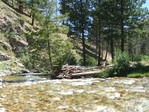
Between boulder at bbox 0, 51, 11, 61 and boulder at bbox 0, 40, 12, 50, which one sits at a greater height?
boulder at bbox 0, 40, 12, 50

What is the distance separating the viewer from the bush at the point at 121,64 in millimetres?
13875

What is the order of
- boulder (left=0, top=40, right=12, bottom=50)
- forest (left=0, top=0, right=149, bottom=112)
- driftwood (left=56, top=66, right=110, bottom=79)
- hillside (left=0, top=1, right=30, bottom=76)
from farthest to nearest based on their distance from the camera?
boulder (left=0, top=40, right=12, bottom=50)
hillside (left=0, top=1, right=30, bottom=76)
driftwood (left=56, top=66, right=110, bottom=79)
forest (left=0, top=0, right=149, bottom=112)

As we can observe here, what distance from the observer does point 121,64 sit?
14023mm

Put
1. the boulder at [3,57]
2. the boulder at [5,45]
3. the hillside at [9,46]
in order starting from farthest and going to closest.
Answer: the boulder at [5,45], the boulder at [3,57], the hillside at [9,46]

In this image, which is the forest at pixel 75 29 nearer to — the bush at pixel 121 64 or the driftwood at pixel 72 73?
the bush at pixel 121 64

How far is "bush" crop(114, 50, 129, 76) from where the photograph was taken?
45.5 feet

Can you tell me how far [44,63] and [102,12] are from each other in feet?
48.9

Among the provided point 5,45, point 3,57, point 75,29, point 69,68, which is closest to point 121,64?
point 69,68

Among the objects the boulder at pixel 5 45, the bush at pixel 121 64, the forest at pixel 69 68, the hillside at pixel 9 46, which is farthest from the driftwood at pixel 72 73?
the boulder at pixel 5 45

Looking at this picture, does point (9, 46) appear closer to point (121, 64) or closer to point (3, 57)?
point (3, 57)

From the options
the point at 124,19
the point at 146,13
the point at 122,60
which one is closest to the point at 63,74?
the point at 122,60

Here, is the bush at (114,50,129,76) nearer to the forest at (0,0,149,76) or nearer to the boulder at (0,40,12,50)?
the forest at (0,0,149,76)

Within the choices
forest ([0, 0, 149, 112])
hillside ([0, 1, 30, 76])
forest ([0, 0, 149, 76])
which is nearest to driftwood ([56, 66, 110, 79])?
forest ([0, 0, 149, 112])

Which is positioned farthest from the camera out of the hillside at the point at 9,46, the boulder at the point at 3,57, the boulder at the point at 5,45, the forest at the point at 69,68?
the boulder at the point at 5,45
